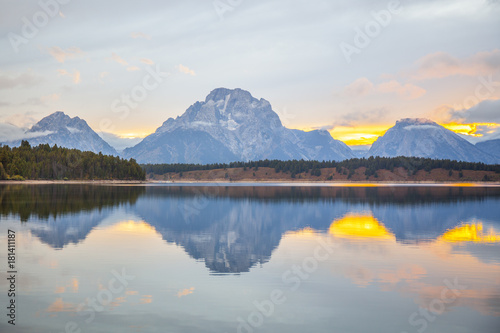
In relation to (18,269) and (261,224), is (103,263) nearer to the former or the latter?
(18,269)

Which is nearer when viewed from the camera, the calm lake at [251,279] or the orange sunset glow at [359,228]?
the calm lake at [251,279]

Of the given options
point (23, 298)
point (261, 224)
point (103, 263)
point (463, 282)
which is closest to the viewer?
point (23, 298)

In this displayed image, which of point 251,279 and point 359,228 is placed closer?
point 251,279

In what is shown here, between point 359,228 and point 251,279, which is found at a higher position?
point 359,228

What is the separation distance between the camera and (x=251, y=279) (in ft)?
97.5

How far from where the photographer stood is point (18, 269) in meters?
31.2

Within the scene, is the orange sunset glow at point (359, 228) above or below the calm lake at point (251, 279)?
above

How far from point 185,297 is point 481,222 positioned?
180ft

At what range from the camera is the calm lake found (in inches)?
835

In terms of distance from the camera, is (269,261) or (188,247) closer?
(269,261)

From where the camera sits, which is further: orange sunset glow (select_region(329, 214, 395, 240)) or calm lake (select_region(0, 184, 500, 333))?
orange sunset glow (select_region(329, 214, 395, 240))

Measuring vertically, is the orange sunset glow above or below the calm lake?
above

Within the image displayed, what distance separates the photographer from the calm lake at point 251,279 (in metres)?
21.2

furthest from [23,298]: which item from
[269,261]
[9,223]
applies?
[9,223]
